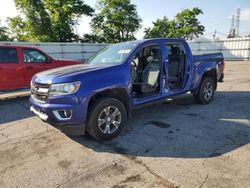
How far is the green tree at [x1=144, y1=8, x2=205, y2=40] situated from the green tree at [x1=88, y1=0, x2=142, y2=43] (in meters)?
4.74

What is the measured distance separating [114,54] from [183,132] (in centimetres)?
221

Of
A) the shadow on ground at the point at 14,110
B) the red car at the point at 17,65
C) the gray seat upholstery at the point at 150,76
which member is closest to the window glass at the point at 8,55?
the red car at the point at 17,65

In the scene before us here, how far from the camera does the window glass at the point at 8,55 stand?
8.08 metres

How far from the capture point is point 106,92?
4.51 m

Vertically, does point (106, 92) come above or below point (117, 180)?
above

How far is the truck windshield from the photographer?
4991 mm

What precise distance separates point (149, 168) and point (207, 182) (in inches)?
31.7

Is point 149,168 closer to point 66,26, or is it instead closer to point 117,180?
point 117,180

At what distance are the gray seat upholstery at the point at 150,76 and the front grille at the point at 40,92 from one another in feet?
6.34

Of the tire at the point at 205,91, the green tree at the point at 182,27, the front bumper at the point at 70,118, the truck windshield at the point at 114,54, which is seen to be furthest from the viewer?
the green tree at the point at 182,27

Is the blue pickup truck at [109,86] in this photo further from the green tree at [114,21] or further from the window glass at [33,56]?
the green tree at [114,21]

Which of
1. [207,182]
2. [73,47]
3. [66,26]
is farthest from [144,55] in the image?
[66,26]

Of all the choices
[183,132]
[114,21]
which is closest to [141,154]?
[183,132]

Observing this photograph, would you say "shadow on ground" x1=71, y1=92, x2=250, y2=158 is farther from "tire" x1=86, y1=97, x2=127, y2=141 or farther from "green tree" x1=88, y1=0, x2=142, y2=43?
"green tree" x1=88, y1=0, x2=142, y2=43
